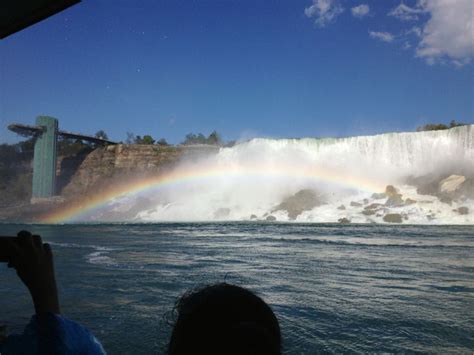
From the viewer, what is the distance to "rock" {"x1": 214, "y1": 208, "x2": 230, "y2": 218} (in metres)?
40.1

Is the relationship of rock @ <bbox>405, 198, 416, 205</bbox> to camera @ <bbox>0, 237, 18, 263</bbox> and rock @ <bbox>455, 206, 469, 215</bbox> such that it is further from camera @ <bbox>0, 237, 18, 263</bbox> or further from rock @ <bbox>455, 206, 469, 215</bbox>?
camera @ <bbox>0, 237, 18, 263</bbox>

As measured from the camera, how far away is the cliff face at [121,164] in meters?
56.2

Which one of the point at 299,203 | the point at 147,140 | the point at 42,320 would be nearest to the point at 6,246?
the point at 42,320

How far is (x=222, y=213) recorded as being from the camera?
132 ft

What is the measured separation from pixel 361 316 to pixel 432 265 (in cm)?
520

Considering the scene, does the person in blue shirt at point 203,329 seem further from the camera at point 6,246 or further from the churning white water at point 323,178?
the churning white water at point 323,178

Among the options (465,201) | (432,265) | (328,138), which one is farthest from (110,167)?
(432,265)

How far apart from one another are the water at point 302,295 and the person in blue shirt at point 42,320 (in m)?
0.53

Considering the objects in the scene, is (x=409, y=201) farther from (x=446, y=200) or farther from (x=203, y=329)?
(x=203, y=329)

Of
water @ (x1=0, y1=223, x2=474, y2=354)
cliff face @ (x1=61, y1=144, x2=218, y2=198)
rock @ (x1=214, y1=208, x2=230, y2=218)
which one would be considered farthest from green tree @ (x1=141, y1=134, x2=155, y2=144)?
water @ (x1=0, y1=223, x2=474, y2=354)

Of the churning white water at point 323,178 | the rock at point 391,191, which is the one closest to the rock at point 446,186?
the churning white water at point 323,178

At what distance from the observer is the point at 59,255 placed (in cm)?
1151

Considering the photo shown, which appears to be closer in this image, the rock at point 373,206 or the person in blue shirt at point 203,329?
the person in blue shirt at point 203,329

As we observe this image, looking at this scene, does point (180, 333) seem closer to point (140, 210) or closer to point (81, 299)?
point (81, 299)
